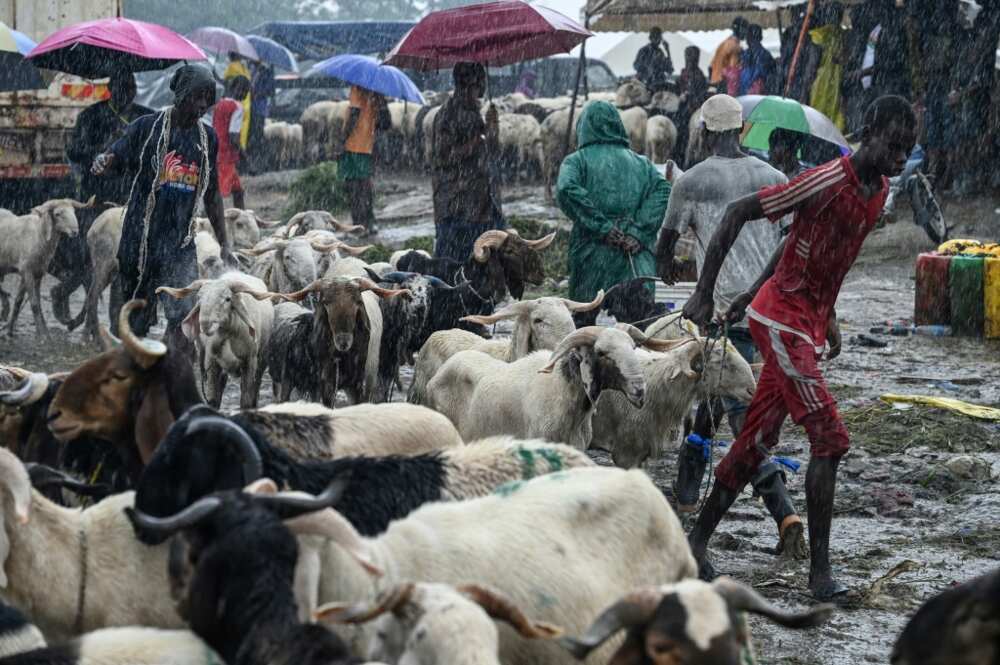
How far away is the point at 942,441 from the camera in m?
8.38

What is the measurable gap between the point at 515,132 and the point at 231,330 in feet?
46.4

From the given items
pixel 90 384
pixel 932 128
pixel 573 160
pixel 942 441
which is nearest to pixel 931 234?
pixel 932 128

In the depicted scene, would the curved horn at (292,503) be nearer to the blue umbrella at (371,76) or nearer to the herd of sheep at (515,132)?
the blue umbrella at (371,76)

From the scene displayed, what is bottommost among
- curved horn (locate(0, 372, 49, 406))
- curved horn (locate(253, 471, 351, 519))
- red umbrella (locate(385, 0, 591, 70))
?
curved horn (locate(0, 372, 49, 406))

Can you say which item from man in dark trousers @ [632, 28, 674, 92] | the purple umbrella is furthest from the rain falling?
the purple umbrella

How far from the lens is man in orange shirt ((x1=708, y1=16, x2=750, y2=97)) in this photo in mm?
19125

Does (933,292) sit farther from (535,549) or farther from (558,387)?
(535,549)

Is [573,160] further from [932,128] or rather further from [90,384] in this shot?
[932,128]

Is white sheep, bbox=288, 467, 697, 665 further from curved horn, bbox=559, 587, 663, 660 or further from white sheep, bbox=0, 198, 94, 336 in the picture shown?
white sheep, bbox=0, 198, 94, 336

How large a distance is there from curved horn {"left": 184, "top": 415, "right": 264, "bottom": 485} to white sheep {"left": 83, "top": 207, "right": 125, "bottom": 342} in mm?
8189

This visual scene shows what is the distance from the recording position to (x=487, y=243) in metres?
9.36

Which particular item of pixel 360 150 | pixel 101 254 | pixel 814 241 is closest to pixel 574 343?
pixel 814 241

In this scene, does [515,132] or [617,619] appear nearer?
[617,619]

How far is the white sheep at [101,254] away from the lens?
38.4 feet
